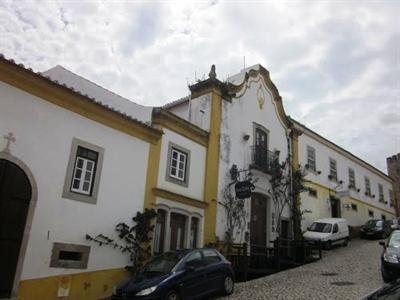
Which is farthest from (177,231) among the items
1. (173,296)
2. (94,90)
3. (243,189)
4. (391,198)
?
(391,198)

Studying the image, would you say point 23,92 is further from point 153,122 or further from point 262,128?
point 262,128

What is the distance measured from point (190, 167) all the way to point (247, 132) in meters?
4.77

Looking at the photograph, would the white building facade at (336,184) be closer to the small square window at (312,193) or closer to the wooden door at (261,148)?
the small square window at (312,193)

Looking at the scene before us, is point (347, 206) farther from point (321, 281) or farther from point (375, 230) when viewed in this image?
point (321, 281)

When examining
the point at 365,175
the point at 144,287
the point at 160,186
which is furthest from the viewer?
the point at 365,175

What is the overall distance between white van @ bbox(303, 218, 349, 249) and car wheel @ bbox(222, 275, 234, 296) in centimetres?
1135

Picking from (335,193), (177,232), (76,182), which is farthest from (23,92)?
(335,193)

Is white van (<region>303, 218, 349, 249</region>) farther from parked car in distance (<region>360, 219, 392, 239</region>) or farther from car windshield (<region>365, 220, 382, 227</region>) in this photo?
car windshield (<region>365, 220, 382, 227</region>)

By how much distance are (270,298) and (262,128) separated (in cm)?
1118

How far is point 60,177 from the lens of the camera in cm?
1127

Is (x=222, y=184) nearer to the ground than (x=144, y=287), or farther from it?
farther from it

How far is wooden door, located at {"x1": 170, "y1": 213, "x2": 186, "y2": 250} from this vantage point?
1487 centimetres

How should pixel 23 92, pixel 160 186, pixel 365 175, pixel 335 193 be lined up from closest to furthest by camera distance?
pixel 23 92 < pixel 160 186 < pixel 335 193 < pixel 365 175

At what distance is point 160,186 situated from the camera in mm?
14461
